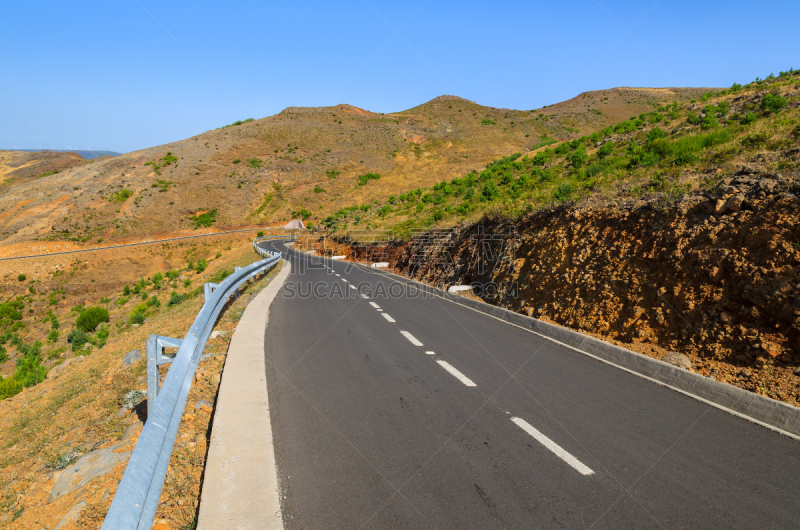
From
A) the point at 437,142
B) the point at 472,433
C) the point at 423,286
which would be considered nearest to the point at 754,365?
the point at 472,433

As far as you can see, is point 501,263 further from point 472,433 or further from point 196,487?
point 196,487

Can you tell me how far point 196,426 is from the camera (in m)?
4.46

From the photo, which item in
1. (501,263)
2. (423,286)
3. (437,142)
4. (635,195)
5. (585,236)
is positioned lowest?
(423,286)

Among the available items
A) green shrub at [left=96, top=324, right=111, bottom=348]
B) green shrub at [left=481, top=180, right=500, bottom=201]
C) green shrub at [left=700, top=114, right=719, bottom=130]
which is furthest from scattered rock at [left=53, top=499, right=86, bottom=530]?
green shrub at [left=481, top=180, right=500, bottom=201]

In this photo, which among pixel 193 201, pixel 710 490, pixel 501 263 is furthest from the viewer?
pixel 193 201

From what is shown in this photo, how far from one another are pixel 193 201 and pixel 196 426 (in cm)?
7638

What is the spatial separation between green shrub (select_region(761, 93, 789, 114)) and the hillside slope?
194ft

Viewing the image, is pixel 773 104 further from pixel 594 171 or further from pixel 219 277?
pixel 219 277

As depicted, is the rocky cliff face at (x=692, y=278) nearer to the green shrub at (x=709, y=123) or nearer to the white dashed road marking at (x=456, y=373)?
the white dashed road marking at (x=456, y=373)

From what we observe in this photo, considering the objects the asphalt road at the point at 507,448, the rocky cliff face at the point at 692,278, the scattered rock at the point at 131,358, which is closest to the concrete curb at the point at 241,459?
the asphalt road at the point at 507,448

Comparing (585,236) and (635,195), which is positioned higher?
(635,195)

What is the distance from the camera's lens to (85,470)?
3.86 m

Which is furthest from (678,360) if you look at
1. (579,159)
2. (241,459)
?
(579,159)

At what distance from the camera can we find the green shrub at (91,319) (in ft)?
78.5
